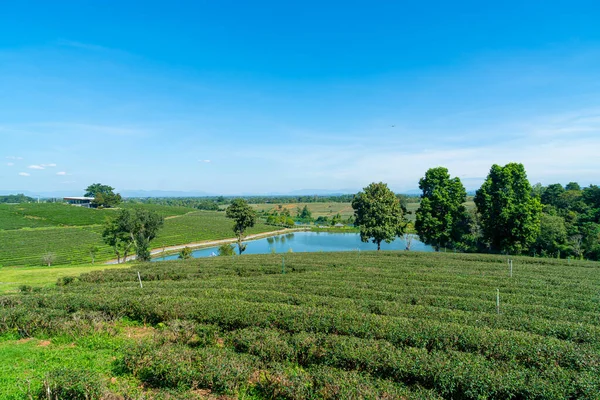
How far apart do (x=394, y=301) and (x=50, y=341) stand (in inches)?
528

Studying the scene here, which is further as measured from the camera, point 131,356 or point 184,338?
point 184,338

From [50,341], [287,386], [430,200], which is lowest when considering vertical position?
[50,341]

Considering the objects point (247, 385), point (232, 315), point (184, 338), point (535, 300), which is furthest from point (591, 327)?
point (184, 338)

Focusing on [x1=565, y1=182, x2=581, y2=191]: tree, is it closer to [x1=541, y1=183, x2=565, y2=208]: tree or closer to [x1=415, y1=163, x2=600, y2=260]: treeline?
[x1=541, y1=183, x2=565, y2=208]: tree

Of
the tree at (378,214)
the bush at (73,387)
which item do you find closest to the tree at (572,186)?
the tree at (378,214)

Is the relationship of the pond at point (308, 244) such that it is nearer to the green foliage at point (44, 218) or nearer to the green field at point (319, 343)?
the green foliage at point (44, 218)

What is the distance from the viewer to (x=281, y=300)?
40.7 ft

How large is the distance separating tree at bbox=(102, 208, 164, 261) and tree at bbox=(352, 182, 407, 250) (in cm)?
2877

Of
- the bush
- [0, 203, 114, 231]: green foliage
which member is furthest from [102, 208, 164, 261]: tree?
[0, 203, 114, 231]: green foliage

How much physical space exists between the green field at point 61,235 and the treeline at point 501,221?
5832cm

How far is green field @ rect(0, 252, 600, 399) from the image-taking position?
21.2 ft

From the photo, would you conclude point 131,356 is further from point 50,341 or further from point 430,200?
point 430,200

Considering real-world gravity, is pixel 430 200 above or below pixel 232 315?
above

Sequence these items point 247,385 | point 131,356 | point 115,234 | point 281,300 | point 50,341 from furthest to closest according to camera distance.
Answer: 1. point 115,234
2. point 281,300
3. point 50,341
4. point 131,356
5. point 247,385
